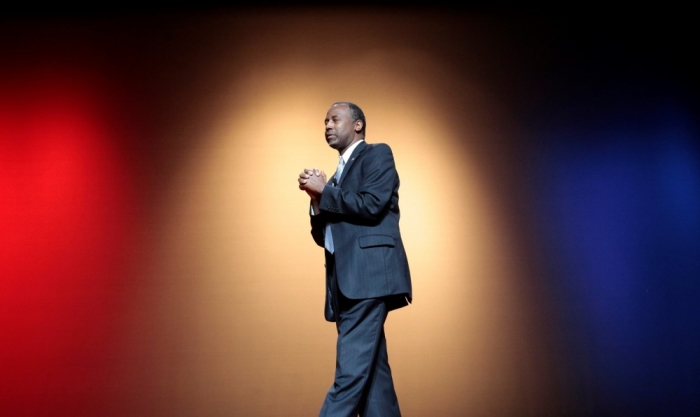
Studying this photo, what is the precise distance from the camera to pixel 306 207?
3465 millimetres

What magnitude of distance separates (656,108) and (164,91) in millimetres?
2787

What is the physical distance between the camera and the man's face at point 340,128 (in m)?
2.41

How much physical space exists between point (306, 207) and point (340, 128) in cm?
112

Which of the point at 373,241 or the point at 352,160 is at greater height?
the point at 352,160

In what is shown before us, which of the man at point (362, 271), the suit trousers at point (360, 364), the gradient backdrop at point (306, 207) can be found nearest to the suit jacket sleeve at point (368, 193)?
the man at point (362, 271)

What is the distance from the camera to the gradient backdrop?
3.39m

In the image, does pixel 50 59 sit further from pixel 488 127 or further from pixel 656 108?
pixel 656 108

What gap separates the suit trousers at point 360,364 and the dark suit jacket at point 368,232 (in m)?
0.07

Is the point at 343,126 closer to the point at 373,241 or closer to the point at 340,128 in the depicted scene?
the point at 340,128

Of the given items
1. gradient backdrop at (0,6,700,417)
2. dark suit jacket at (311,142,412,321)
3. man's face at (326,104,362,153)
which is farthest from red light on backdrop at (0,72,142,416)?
dark suit jacket at (311,142,412,321)

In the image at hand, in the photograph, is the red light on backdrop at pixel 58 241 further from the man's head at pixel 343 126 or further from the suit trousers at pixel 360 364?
the suit trousers at pixel 360 364

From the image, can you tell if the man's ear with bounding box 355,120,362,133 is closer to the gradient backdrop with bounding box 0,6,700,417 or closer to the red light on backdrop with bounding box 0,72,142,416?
the gradient backdrop with bounding box 0,6,700,417

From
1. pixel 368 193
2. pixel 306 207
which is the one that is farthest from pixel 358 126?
pixel 306 207

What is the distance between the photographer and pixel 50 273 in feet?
11.3
